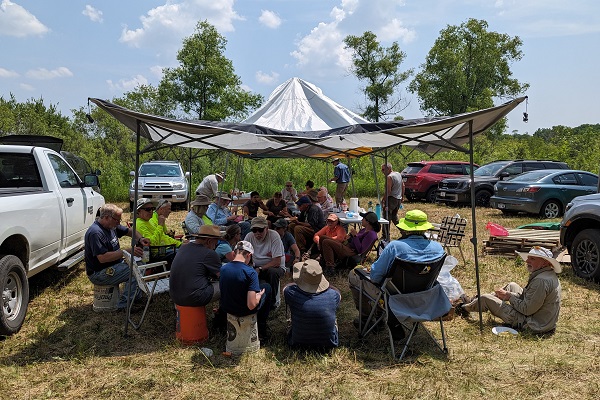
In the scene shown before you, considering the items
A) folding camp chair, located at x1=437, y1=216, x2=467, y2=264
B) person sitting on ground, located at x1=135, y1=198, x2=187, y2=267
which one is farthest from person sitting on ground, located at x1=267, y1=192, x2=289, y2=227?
person sitting on ground, located at x1=135, y1=198, x2=187, y2=267

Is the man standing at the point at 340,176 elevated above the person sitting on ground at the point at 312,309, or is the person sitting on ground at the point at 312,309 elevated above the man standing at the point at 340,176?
the man standing at the point at 340,176

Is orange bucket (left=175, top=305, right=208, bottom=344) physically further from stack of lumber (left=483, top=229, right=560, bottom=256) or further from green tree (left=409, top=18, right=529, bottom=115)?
green tree (left=409, top=18, right=529, bottom=115)

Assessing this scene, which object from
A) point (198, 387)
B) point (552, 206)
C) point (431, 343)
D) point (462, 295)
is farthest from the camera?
point (552, 206)

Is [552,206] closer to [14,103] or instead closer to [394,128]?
[394,128]

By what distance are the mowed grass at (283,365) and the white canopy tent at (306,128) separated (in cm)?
107

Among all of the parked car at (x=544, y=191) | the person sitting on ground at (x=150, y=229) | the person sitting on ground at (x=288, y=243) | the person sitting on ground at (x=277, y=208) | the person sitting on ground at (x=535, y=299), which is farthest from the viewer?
the parked car at (x=544, y=191)

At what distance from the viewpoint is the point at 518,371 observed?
3.87 metres

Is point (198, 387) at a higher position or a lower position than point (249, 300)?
lower

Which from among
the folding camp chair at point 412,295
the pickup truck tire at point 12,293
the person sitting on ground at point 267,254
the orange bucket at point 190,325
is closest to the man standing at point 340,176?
the person sitting on ground at point 267,254

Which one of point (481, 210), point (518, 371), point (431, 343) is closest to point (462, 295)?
point (431, 343)

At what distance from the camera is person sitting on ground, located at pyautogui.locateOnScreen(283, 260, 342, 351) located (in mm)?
4070

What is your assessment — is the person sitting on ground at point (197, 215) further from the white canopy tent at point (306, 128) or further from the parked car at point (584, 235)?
the parked car at point (584, 235)

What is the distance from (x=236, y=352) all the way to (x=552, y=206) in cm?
1130

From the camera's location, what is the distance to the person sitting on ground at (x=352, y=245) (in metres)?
6.64
